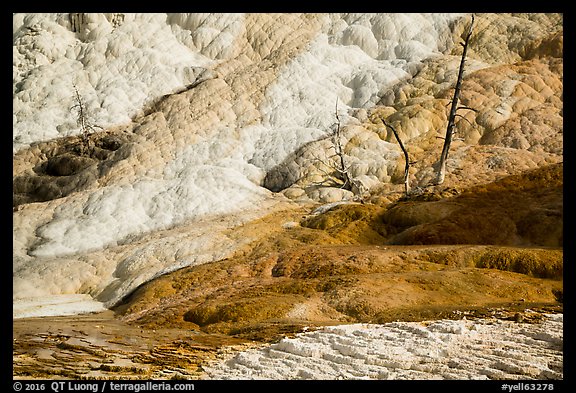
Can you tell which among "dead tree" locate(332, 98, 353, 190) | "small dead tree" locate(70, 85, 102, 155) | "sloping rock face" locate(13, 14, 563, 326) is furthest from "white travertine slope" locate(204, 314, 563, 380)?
"small dead tree" locate(70, 85, 102, 155)

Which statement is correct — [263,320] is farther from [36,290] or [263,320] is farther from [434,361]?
[36,290]

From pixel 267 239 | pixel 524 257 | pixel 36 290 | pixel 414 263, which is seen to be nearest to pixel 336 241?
pixel 267 239

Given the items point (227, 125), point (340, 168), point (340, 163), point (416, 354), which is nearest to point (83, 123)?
point (227, 125)

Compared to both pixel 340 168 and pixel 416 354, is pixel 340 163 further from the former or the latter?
pixel 416 354

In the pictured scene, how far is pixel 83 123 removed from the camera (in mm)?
53438

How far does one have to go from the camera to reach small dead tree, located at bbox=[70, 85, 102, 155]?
173ft

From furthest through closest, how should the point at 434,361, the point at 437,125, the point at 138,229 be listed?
the point at 437,125, the point at 138,229, the point at 434,361

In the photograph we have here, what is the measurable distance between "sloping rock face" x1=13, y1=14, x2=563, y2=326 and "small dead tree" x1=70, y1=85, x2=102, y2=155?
0.44 meters

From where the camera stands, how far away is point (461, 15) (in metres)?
56.2

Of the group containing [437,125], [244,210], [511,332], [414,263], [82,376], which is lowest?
[82,376]

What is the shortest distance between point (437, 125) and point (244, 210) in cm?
1752

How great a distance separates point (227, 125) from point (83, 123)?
13.5 metres

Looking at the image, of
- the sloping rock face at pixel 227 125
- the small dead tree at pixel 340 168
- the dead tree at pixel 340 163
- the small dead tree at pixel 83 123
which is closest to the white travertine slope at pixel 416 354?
the sloping rock face at pixel 227 125

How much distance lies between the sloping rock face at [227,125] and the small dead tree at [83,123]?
1.44 feet
